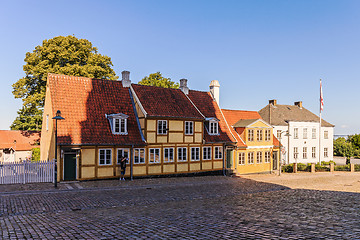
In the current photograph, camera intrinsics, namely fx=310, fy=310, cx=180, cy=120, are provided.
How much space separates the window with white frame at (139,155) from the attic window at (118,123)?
1.75m

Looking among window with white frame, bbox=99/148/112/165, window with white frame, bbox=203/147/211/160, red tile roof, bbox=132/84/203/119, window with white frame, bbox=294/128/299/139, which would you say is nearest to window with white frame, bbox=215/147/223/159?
window with white frame, bbox=203/147/211/160

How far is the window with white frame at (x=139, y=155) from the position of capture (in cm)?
2481

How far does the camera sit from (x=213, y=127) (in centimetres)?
3002

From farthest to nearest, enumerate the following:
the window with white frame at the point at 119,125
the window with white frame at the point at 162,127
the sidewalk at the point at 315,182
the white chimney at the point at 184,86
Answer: the white chimney at the point at 184,86, the window with white frame at the point at 162,127, the window with white frame at the point at 119,125, the sidewalk at the point at 315,182

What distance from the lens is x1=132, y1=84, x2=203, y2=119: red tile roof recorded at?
26.0 metres

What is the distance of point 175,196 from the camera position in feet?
57.7

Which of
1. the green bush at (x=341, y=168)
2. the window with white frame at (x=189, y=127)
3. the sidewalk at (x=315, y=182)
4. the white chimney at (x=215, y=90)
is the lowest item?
the green bush at (x=341, y=168)

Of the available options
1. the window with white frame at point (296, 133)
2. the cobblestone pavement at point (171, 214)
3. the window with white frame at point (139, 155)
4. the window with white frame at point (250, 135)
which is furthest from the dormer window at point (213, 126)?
the window with white frame at point (296, 133)

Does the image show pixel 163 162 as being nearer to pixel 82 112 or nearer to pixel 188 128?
pixel 188 128

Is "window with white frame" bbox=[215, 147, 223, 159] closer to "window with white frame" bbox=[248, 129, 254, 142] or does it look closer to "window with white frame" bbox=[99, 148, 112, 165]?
"window with white frame" bbox=[248, 129, 254, 142]

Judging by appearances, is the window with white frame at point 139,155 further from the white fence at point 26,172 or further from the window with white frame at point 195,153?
the white fence at point 26,172

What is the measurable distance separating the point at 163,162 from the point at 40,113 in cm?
1755

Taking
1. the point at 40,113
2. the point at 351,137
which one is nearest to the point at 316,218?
the point at 40,113

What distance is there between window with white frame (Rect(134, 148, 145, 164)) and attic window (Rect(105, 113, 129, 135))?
1747 millimetres
